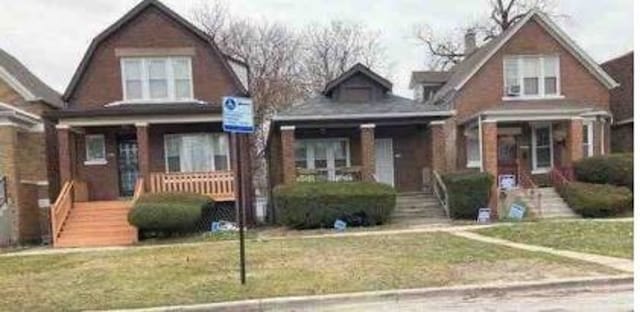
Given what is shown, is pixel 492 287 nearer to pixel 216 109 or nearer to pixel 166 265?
pixel 166 265

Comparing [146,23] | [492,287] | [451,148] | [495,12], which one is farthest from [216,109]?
[495,12]

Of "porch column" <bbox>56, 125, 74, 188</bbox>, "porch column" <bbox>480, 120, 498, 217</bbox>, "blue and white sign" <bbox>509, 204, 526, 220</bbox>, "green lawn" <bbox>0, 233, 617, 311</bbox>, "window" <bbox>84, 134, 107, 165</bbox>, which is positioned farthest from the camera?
"window" <bbox>84, 134, 107, 165</bbox>

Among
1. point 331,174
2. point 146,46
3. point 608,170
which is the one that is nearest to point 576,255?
point 608,170

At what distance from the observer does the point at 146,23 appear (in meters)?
23.5

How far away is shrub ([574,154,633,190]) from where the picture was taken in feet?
73.8

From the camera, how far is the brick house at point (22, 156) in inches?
747

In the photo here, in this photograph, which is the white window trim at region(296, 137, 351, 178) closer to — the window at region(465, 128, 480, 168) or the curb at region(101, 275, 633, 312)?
the window at region(465, 128, 480, 168)

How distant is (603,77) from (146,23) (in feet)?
56.7

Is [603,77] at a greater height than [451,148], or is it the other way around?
[603,77]

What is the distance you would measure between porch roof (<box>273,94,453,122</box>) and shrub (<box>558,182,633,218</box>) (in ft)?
15.6

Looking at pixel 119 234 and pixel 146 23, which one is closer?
pixel 119 234

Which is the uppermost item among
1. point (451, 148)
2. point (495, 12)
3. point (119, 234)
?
point (495, 12)

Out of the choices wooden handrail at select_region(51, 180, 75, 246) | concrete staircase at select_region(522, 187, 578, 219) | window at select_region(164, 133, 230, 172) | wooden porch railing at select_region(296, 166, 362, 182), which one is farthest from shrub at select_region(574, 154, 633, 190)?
wooden handrail at select_region(51, 180, 75, 246)

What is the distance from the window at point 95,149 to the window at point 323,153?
22.2ft
